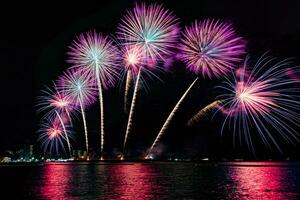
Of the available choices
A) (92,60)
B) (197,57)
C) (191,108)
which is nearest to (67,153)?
(191,108)

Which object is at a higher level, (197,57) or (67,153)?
(197,57)

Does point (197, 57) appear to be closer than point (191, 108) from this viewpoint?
Yes

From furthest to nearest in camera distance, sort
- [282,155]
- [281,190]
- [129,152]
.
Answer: [129,152] → [282,155] → [281,190]

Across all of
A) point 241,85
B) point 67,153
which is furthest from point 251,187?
point 67,153

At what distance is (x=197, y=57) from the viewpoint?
45000 mm

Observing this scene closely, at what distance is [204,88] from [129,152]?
1682 cm

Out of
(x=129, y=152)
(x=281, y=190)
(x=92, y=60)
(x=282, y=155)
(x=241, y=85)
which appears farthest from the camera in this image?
(x=129, y=152)

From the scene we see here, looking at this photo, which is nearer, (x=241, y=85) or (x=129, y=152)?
(x=241, y=85)

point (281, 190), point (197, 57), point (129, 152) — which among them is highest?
point (197, 57)

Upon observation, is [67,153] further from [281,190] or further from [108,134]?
[281,190]

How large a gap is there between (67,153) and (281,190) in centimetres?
6400

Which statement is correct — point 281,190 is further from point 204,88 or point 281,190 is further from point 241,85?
point 204,88

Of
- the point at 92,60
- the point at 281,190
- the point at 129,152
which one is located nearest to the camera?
the point at 281,190

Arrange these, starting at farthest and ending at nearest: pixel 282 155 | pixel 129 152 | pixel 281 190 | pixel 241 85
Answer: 1. pixel 129 152
2. pixel 282 155
3. pixel 241 85
4. pixel 281 190
